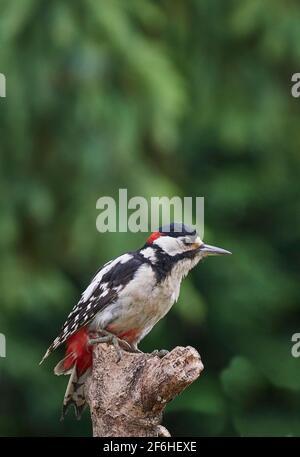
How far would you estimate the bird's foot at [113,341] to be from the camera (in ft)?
12.3

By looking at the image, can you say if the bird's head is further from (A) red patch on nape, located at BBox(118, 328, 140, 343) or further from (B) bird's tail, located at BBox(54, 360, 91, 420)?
(B) bird's tail, located at BBox(54, 360, 91, 420)

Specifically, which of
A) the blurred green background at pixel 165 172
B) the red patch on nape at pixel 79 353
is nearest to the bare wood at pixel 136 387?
the red patch on nape at pixel 79 353

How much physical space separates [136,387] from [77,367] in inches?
21.1

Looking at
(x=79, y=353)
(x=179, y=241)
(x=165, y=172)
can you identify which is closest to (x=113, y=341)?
(x=79, y=353)

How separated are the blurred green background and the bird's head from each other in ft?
6.80

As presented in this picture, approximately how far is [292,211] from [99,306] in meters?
3.52

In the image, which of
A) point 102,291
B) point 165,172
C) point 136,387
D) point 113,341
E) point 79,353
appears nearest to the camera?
point 136,387

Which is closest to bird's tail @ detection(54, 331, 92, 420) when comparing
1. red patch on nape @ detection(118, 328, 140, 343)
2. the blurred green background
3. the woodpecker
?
the woodpecker

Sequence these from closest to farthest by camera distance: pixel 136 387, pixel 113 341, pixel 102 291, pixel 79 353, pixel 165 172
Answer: pixel 136 387 < pixel 113 341 < pixel 79 353 < pixel 102 291 < pixel 165 172

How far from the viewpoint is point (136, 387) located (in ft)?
11.6

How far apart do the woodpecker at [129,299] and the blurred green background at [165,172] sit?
200cm

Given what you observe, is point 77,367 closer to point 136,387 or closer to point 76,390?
point 76,390

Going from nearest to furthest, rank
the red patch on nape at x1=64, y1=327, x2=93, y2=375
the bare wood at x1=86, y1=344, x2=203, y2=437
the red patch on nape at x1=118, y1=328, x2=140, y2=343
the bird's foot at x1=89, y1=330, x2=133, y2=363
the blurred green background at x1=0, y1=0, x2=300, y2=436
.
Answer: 1. the bare wood at x1=86, y1=344, x2=203, y2=437
2. the bird's foot at x1=89, y1=330, x2=133, y2=363
3. the red patch on nape at x1=64, y1=327, x2=93, y2=375
4. the red patch on nape at x1=118, y1=328, x2=140, y2=343
5. the blurred green background at x1=0, y1=0, x2=300, y2=436

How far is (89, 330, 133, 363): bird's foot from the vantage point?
3737 mm
